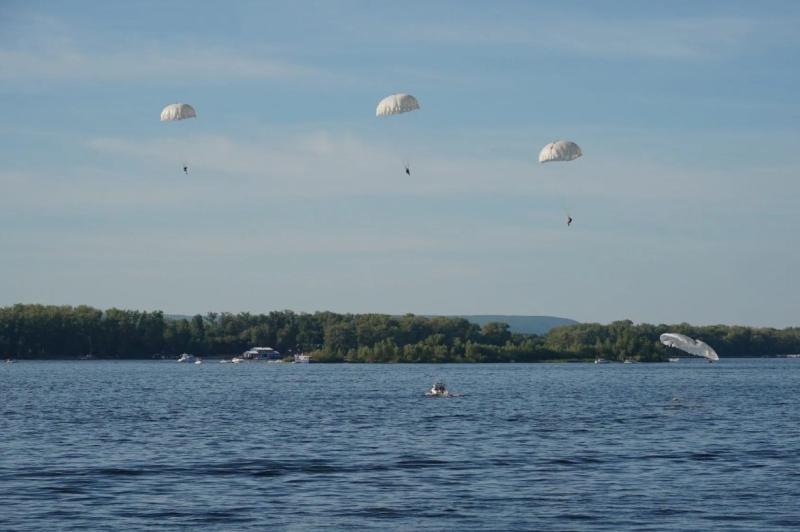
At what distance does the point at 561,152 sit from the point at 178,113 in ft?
94.7

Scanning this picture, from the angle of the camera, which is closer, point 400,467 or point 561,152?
point 400,467

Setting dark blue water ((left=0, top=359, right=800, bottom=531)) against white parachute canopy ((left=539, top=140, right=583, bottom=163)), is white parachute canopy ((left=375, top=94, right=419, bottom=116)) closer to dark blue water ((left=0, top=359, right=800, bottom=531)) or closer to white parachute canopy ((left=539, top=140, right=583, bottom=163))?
white parachute canopy ((left=539, top=140, right=583, bottom=163))

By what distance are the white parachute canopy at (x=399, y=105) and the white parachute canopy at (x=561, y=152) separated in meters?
9.80

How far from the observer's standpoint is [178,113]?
90.2 metres

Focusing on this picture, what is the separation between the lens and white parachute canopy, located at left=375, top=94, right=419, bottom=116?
77625mm

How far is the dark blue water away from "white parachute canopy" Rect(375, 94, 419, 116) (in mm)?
19566

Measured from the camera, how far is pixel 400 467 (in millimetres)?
49469

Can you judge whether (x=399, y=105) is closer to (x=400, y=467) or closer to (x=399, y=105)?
(x=399, y=105)

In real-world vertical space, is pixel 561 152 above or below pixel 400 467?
above

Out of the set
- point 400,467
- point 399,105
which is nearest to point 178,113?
point 399,105

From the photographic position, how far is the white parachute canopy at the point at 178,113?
89.7 m

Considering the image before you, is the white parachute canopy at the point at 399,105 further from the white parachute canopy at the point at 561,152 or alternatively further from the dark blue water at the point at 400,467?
the dark blue water at the point at 400,467

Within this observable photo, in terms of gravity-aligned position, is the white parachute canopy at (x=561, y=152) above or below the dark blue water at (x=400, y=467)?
above

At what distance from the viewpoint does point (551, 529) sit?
3531cm
